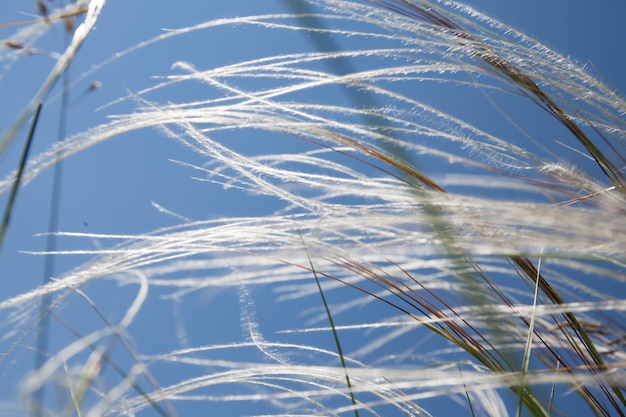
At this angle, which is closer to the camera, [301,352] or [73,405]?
[73,405]

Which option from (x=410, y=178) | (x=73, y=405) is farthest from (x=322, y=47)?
(x=73, y=405)

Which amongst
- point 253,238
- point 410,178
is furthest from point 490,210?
point 253,238

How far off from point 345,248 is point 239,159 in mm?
94

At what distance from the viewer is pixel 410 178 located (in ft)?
1.25

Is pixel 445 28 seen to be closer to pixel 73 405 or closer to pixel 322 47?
pixel 322 47

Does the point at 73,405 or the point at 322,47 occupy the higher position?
the point at 322,47

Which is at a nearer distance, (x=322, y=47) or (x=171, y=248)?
(x=322, y=47)

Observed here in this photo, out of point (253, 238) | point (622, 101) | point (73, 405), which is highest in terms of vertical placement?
point (622, 101)

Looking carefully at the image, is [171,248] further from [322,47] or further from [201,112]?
[322,47]

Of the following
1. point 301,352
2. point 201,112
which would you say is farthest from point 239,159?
point 301,352

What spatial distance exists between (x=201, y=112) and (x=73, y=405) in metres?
0.20

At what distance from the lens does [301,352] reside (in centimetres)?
49

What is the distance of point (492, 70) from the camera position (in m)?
0.41

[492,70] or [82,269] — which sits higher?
[492,70]
